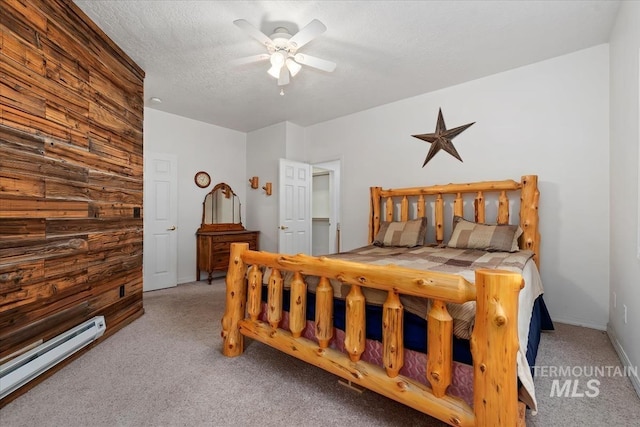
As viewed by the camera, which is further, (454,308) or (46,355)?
(46,355)

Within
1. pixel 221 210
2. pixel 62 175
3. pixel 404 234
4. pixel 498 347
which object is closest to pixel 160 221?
pixel 221 210

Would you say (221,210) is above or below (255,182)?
below

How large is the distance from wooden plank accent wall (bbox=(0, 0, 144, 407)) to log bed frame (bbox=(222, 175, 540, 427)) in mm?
1075

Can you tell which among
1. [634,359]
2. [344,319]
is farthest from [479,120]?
[344,319]

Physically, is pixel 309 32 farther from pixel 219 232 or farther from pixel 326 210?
pixel 326 210

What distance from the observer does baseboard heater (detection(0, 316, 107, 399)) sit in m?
1.52

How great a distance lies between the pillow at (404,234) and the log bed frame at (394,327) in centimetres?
158

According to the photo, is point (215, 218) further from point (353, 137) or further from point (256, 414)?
point (256, 414)

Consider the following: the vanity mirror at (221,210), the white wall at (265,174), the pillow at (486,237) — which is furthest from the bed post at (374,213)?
the vanity mirror at (221,210)

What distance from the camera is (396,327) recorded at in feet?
4.32

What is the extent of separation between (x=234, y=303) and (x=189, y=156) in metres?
3.07

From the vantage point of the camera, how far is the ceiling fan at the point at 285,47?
1950mm

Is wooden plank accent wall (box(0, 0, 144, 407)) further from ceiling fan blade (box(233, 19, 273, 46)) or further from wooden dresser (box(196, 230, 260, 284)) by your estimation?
wooden dresser (box(196, 230, 260, 284))

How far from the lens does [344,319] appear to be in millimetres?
1582
